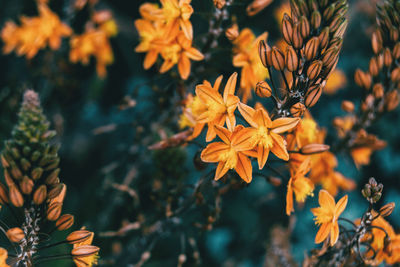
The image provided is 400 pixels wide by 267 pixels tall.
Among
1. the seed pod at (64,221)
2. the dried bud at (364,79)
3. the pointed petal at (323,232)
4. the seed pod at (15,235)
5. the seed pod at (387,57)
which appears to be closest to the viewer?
the seed pod at (15,235)

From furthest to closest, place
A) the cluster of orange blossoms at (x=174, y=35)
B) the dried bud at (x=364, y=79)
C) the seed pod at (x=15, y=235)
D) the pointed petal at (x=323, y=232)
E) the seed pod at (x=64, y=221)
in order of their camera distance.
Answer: the dried bud at (x=364, y=79) → the cluster of orange blossoms at (x=174, y=35) → the pointed petal at (x=323, y=232) → the seed pod at (x=64, y=221) → the seed pod at (x=15, y=235)

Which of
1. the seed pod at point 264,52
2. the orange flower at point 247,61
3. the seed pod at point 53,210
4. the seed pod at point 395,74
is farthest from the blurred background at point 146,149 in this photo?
the seed pod at point 395,74

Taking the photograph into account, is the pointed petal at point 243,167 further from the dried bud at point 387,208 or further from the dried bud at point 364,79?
the dried bud at point 364,79

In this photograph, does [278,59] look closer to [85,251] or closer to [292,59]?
[292,59]

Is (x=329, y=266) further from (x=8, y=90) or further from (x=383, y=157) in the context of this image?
(x=8, y=90)

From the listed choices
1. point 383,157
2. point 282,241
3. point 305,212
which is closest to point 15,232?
point 282,241

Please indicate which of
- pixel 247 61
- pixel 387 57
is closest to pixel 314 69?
pixel 247 61
